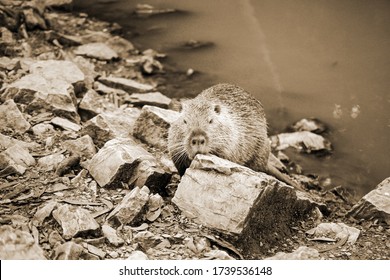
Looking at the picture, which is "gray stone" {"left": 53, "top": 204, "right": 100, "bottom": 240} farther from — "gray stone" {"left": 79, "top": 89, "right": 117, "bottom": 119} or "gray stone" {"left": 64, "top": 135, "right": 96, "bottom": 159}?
"gray stone" {"left": 79, "top": 89, "right": 117, "bottom": 119}

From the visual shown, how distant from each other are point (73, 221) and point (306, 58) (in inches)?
143

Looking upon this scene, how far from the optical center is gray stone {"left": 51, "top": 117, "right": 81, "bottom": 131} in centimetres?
402

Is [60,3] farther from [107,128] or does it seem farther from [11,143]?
[11,143]

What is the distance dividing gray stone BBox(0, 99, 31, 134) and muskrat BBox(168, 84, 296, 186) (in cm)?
128

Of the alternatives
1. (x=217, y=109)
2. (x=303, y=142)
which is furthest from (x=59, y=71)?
(x=303, y=142)

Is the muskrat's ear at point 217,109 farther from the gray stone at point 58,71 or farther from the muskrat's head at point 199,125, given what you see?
the gray stone at point 58,71

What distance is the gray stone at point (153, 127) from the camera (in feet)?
13.1

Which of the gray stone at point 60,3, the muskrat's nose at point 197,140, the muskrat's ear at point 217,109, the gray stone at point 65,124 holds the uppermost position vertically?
the muskrat's ear at point 217,109

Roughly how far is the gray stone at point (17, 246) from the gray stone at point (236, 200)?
98 cm

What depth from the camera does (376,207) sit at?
11.2ft

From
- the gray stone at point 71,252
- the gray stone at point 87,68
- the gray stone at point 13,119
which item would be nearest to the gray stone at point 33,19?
the gray stone at point 87,68

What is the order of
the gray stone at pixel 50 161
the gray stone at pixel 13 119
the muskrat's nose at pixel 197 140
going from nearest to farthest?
the muskrat's nose at pixel 197 140
the gray stone at pixel 50 161
the gray stone at pixel 13 119
